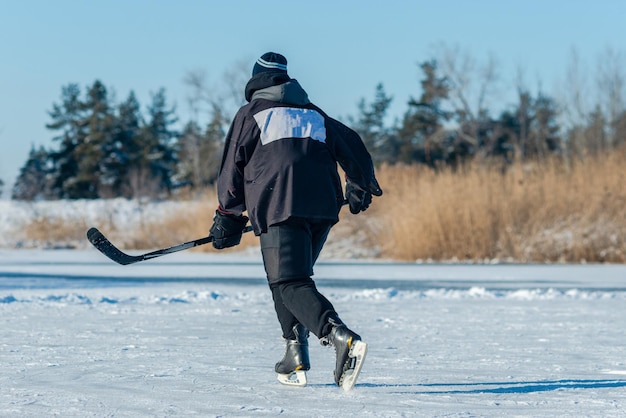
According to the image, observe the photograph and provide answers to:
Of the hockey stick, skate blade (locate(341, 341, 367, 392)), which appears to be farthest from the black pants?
the hockey stick

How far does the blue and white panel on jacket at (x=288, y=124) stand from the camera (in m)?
3.37

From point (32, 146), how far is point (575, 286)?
1939 inches

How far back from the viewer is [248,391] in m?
3.37

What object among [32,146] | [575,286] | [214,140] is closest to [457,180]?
[575,286]

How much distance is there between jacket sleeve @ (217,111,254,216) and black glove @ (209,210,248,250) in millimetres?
107

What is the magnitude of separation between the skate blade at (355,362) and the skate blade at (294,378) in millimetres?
293

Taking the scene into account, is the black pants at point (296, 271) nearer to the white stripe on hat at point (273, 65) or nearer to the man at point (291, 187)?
the man at point (291, 187)

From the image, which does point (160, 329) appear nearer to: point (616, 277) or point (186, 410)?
point (186, 410)

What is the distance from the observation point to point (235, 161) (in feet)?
11.2

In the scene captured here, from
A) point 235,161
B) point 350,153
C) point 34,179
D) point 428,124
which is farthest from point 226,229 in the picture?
point 34,179

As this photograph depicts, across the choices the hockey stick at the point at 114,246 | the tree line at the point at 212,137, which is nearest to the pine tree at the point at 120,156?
the tree line at the point at 212,137

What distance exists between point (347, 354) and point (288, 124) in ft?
2.85

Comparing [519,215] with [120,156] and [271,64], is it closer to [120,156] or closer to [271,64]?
[271,64]

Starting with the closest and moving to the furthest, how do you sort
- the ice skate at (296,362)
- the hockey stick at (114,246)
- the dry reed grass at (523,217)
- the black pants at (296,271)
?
the black pants at (296,271), the ice skate at (296,362), the hockey stick at (114,246), the dry reed grass at (523,217)
